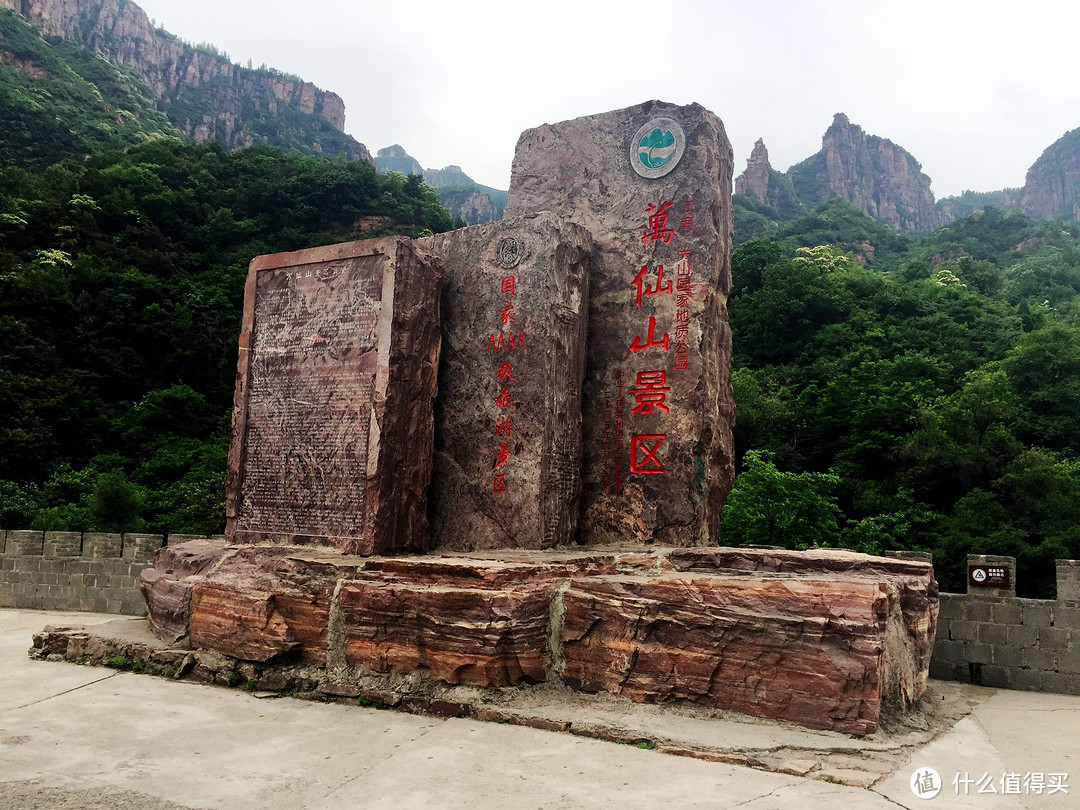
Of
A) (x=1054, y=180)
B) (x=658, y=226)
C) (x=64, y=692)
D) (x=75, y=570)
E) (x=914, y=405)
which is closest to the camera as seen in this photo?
(x=64, y=692)

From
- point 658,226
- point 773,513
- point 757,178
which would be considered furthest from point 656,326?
point 757,178

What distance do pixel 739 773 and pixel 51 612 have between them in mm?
9112

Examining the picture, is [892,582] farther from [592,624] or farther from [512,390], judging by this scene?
[512,390]

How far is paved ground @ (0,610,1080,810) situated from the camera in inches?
120

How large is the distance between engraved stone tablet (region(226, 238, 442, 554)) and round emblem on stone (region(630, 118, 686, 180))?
1934mm

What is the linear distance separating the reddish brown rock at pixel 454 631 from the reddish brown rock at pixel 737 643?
0.22 m

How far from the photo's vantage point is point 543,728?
3957 millimetres

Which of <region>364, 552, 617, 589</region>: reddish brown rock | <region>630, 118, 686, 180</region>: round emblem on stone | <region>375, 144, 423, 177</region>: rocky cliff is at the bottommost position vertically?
<region>364, 552, 617, 589</region>: reddish brown rock

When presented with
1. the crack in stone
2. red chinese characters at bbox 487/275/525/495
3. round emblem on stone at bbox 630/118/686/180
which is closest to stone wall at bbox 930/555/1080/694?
red chinese characters at bbox 487/275/525/495

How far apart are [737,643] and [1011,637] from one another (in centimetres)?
337

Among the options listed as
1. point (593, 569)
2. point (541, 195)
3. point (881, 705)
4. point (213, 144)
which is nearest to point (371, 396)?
point (593, 569)

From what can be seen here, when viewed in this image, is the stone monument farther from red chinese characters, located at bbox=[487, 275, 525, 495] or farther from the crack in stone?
the crack in stone

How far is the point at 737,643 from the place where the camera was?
4016mm

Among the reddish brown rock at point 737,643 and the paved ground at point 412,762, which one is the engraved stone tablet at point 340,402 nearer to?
the paved ground at point 412,762
